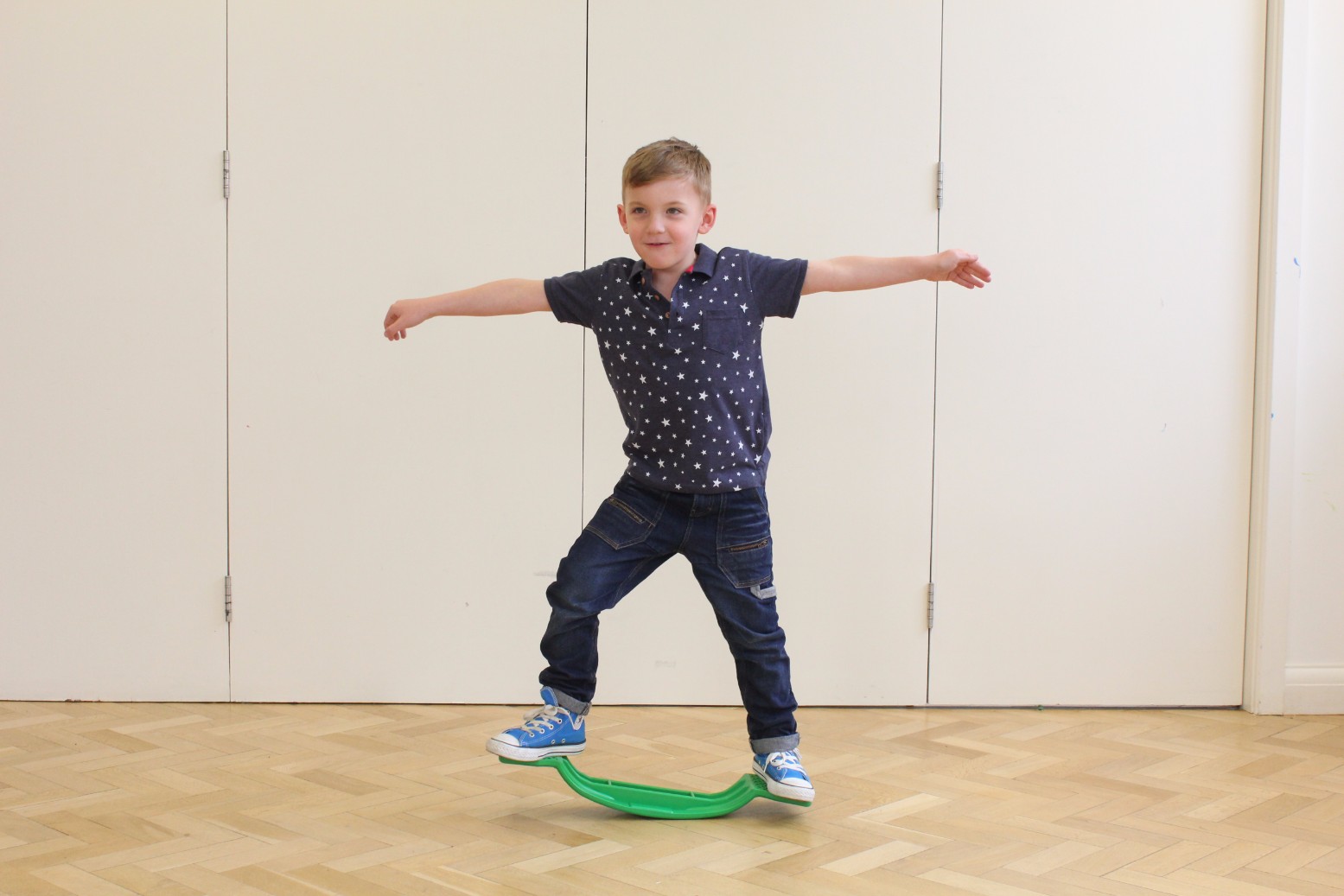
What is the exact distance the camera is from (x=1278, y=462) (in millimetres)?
2951

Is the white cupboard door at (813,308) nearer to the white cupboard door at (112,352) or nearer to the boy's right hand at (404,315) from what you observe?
the boy's right hand at (404,315)

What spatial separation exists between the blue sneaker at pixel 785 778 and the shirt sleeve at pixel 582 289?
81 centimetres

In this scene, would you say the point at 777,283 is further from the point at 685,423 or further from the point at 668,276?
the point at 685,423

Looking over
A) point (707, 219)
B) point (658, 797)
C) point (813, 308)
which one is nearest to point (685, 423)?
point (707, 219)

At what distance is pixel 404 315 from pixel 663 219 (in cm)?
50

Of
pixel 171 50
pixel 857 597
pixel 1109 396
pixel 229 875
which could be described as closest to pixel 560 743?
pixel 229 875

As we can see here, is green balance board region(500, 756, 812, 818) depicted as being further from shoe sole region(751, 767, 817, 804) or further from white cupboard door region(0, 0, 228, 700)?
white cupboard door region(0, 0, 228, 700)

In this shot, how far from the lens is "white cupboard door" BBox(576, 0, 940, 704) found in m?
2.88

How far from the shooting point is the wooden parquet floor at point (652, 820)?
175cm

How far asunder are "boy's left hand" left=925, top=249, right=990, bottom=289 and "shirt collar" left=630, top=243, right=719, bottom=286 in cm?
37

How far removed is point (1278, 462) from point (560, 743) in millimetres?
1922

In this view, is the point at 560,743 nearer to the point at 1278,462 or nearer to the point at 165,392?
the point at 165,392

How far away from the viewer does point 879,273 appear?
2.09m

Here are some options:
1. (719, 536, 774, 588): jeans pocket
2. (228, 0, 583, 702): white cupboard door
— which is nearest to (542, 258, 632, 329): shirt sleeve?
(719, 536, 774, 588): jeans pocket
